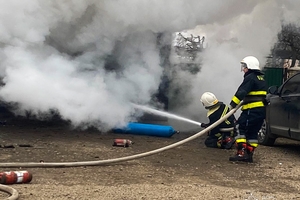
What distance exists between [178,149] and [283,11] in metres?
4.67

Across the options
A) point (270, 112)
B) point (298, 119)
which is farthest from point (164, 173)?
point (270, 112)

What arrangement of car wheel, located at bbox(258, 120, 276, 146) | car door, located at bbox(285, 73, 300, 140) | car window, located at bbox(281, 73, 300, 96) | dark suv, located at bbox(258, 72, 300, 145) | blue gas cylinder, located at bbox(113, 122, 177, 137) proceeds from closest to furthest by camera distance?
car door, located at bbox(285, 73, 300, 140) → dark suv, located at bbox(258, 72, 300, 145) → car window, located at bbox(281, 73, 300, 96) → car wheel, located at bbox(258, 120, 276, 146) → blue gas cylinder, located at bbox(113, 122, 177, 137)

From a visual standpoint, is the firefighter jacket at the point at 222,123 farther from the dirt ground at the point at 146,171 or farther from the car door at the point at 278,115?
the car door at the point at 278,115

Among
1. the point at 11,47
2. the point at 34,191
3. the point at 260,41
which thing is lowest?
the point at 34,191

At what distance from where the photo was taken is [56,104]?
846cm

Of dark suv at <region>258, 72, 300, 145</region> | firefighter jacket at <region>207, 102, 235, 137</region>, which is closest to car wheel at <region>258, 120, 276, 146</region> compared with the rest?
dark suv at <region>258, 72, 300, 145</region>

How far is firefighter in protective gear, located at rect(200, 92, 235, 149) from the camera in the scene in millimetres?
8797

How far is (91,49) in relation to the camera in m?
9.56

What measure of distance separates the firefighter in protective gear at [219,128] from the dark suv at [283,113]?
0.91 m

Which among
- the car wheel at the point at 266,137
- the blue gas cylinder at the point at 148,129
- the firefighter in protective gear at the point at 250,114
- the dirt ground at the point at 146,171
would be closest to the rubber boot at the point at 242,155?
the firefighter in protective gear at the point at 250,114

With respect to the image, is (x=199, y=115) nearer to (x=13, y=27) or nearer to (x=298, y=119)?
(x=298, y=119)

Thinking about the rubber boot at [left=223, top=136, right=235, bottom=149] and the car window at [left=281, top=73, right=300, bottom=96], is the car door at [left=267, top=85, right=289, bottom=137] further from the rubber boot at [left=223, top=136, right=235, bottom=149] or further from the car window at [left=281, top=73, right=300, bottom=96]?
the rubber boot at [left=223, top=136, right=235, bottom=149]

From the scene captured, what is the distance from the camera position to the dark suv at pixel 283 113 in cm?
816

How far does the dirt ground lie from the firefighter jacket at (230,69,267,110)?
1.00 metres
